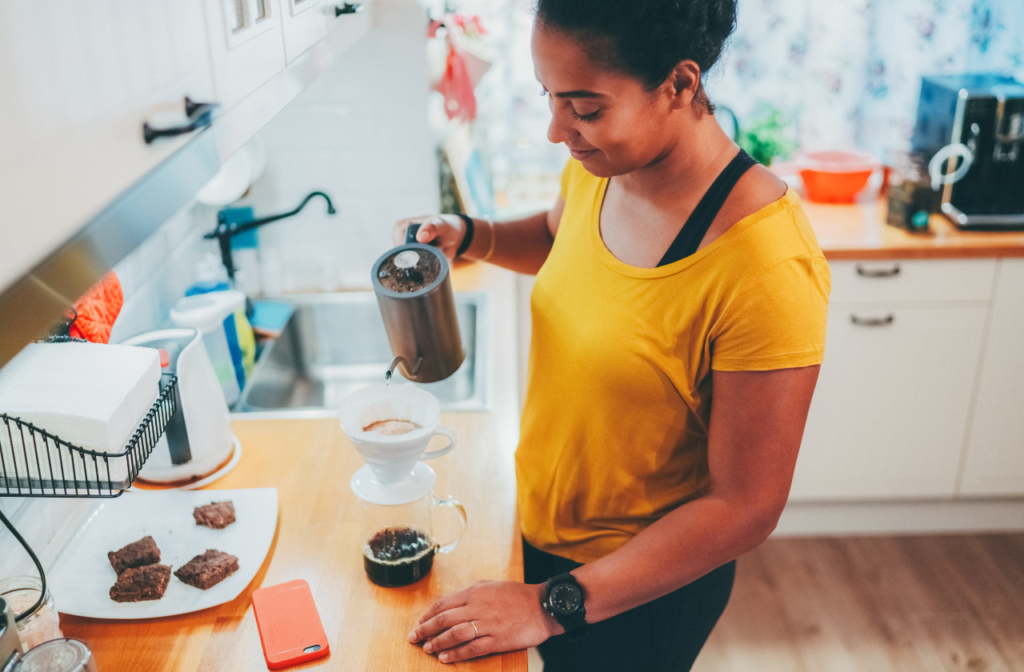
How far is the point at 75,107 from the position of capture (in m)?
0.51

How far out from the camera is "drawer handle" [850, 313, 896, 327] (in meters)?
2.21

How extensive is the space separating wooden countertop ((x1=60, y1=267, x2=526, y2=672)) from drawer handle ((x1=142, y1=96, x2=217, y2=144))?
2.14ft

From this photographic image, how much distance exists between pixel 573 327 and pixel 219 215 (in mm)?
1152

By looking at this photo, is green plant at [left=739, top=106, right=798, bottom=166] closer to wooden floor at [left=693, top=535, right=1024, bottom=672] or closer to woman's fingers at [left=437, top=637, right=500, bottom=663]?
wooden floor at [left=693, top=535, right=1024, bottom=672]

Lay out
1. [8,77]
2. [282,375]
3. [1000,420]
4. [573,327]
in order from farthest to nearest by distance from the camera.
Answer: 1. [1000,420]
2. [282,375]
3. [573,327]
4. [8,77]

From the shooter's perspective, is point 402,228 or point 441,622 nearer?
point 441,622

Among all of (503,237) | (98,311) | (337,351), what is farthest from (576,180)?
(337,351)

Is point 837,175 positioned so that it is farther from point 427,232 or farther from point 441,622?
point 441,622

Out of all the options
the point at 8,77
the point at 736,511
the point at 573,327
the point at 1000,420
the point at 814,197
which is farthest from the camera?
the point at 814,197

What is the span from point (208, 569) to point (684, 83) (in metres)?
0.87

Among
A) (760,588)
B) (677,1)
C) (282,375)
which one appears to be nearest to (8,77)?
(677,1)

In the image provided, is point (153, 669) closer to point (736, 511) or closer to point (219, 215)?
point (736, 511)

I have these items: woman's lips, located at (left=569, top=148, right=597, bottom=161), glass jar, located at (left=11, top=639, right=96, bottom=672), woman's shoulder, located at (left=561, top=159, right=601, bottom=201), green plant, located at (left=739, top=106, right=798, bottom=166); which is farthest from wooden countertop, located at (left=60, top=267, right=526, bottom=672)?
green plant, located at (left=739, top=106, right=798, bottom=166)

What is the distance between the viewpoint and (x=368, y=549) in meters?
1.11
